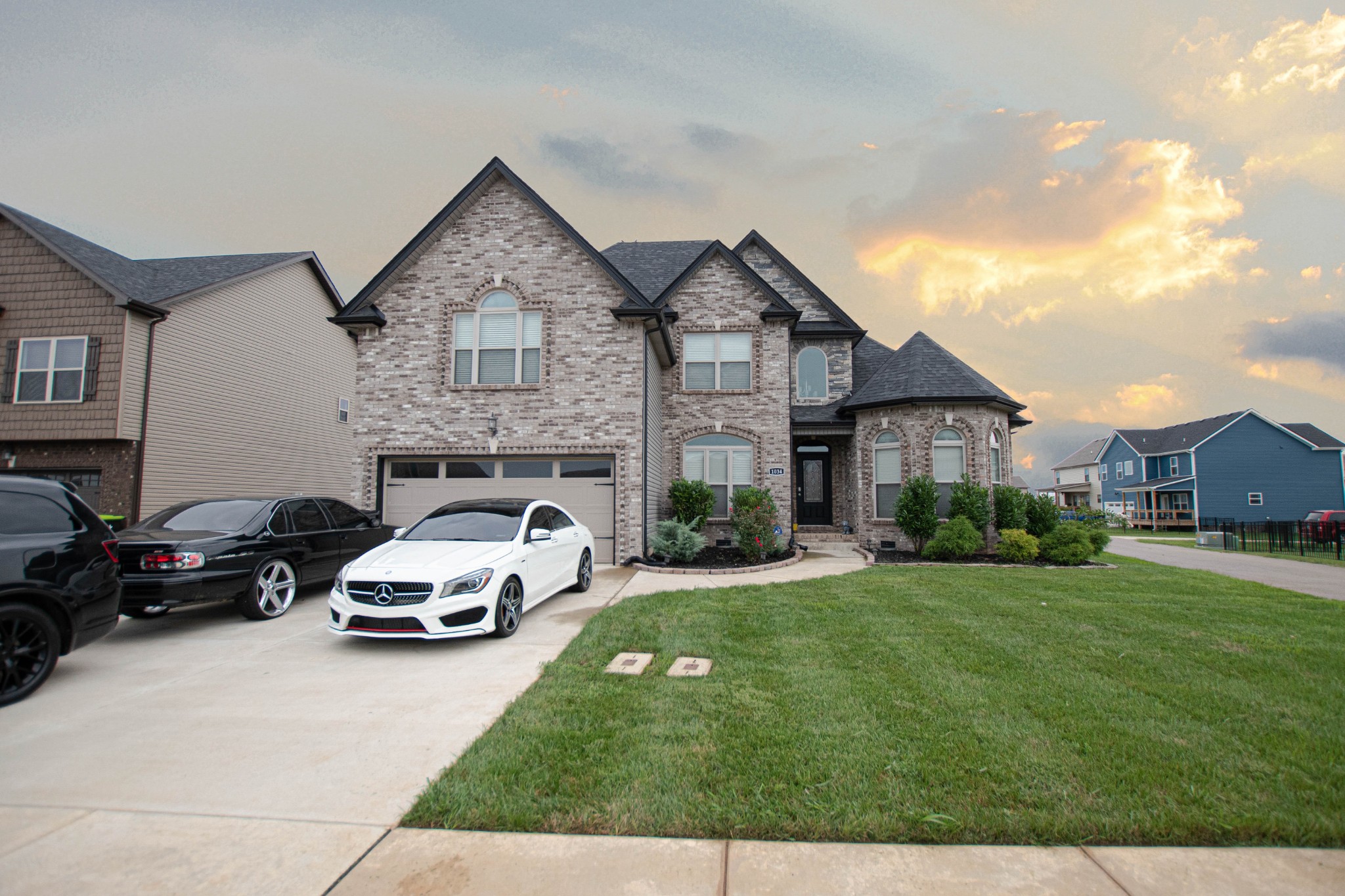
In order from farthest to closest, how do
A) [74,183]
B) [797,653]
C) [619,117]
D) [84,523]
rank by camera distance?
[74,183]
[619,117]
[797,653]
[84,523]

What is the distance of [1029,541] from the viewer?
1366 centimetres

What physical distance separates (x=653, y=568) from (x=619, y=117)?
10.9 meters

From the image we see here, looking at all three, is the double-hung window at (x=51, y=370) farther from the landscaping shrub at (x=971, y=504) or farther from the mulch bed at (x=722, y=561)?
the landscaping shrub at (x=971, y=504)

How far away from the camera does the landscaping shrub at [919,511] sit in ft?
47.7

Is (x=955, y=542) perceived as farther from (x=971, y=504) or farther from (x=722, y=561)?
(x=722, y=561)

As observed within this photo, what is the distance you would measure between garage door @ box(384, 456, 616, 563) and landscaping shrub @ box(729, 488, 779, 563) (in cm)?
277

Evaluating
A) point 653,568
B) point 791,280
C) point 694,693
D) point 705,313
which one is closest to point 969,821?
point 694,693

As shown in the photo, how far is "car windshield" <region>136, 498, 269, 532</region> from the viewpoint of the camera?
8.02 meters

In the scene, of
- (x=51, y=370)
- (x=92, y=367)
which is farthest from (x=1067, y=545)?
(x=51, y=370)

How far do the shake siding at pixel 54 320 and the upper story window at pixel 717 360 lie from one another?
1322 cm

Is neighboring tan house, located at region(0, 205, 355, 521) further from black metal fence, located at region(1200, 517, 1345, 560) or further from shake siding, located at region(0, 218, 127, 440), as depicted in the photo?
black metal fence, located at region(1200, 517, 1345, 560)

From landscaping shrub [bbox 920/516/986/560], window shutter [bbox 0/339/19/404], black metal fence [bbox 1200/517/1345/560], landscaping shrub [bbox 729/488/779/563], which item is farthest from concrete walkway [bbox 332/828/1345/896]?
black metal fence [bbox 1200/517/1345/560]

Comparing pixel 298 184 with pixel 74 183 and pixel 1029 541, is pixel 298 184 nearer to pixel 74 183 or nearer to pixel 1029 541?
pixel 74 183

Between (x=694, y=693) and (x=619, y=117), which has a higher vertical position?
(x=619, y=117)
